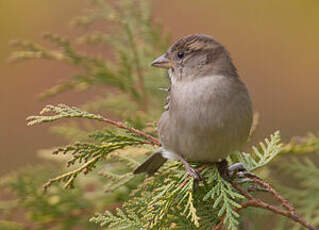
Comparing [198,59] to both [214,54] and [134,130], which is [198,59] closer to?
[214,54]

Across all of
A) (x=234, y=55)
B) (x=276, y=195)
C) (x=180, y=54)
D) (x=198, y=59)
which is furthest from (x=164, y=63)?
(x=234, y=55)

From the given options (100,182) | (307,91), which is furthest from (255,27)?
A: (100,182)

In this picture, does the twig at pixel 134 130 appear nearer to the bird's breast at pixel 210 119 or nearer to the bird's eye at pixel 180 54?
the bird's breast at pixel 210 119

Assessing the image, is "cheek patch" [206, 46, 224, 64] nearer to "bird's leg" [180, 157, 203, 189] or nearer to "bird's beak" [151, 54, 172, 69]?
"bird's beak" [151, 54, 172, 69]

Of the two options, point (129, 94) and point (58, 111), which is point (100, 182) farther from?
point (58, 111)

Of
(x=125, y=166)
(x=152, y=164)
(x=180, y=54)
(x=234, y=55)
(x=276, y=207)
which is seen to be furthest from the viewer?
(x=234, y=55)

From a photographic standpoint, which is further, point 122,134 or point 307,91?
point 307,91
